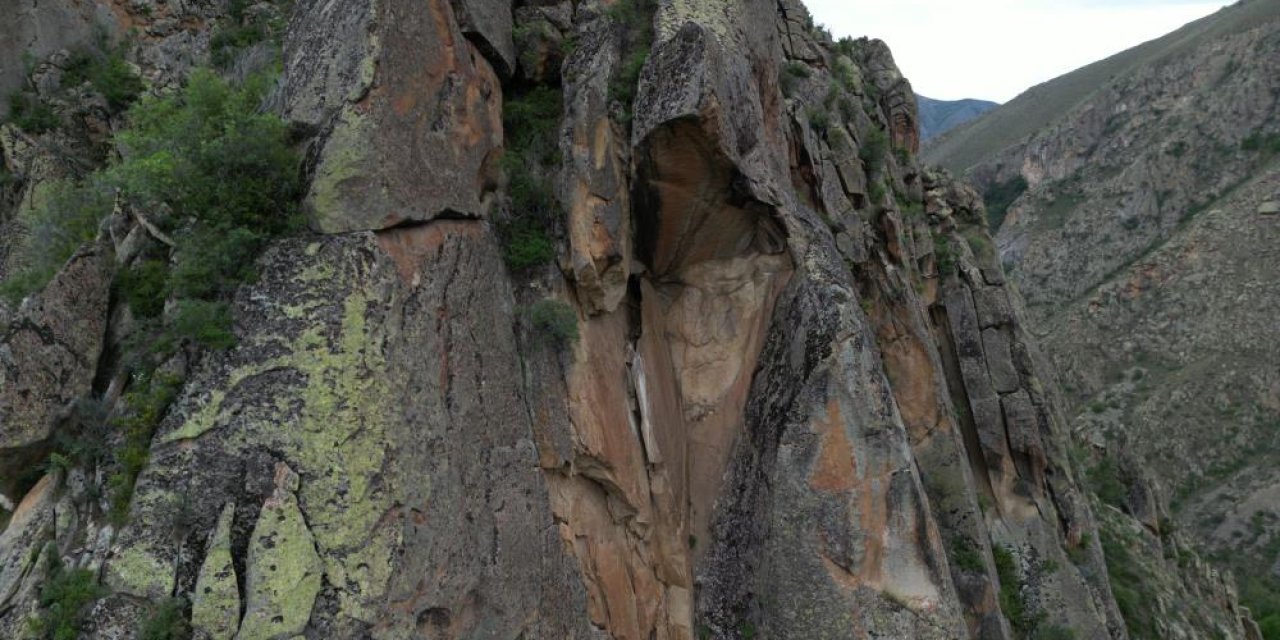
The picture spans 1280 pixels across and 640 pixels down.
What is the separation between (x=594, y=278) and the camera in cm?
1489

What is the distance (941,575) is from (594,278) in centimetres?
890

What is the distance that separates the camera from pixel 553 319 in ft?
46.2

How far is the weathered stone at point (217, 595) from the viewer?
9375mm

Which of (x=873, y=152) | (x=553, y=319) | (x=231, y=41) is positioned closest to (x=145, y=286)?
(x=553, y=319)

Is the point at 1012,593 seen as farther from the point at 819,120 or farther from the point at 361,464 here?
the point at 361,464

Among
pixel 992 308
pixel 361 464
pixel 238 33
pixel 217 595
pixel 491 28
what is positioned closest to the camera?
pixel 217 595

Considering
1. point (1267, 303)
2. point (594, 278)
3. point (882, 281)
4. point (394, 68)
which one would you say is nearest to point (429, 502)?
point (594, 278)

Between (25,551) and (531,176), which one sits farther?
(531,176)

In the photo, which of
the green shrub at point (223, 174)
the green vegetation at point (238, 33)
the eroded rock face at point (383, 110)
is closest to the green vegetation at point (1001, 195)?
the green vegetation at point (238, 33)

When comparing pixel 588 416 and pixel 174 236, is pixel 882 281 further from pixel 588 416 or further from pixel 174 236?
pixel 174 236

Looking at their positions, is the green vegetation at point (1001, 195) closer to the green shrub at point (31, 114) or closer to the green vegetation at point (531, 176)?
the green vegetation at point (531, 176)

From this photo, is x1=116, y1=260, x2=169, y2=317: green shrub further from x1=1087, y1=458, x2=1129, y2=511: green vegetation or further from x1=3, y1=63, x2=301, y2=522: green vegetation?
x1=1087, y1=458, x2=1129, y2=511: green vegetation

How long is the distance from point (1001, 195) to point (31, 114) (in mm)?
105234

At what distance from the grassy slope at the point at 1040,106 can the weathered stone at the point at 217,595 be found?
102 metres
